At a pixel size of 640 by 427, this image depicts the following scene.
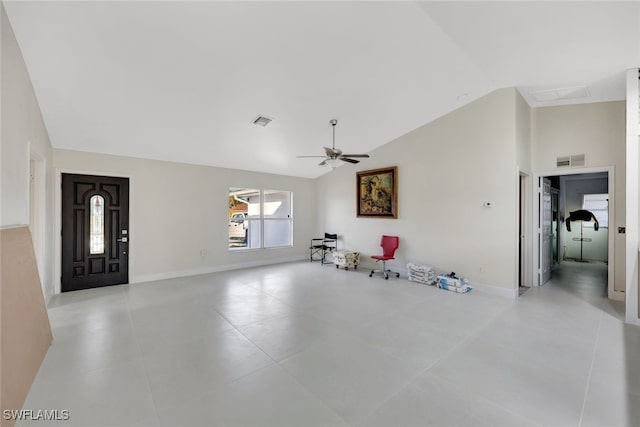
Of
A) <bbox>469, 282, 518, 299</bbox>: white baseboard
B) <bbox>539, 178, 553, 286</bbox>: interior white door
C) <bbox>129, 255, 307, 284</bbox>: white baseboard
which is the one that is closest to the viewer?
<bbox>469, 282, 518, 299</bbox>: white baseboard

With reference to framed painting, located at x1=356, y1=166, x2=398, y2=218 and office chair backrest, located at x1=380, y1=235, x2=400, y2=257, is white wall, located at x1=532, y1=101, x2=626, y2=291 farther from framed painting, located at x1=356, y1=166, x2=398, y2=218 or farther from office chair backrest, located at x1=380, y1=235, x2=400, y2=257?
office chair backrest, located at x1=380, y1=235, x2=400, y2=257

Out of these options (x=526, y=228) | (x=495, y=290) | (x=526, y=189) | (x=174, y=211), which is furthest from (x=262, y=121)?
(x=526, y=228)

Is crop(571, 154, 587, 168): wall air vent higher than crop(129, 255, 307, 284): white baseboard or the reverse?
higher

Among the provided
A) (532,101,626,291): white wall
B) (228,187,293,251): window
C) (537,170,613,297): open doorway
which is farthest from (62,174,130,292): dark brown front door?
(537,170,613,297): open doorway

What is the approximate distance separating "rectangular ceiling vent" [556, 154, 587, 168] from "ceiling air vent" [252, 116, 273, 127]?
17.0 feet

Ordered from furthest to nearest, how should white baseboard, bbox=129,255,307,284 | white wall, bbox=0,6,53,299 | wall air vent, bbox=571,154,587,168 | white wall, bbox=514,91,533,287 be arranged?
1. white baseboard, bbox=129,255,307,284
2. white wall, bbox=514,91,533,287
3. wall air vent, bbox=571,154,587,168
4. white wall, bbox=0,6,53,299

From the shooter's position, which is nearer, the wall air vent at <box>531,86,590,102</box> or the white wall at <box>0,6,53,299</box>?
the white wall at <box>0,6,53,299</box>

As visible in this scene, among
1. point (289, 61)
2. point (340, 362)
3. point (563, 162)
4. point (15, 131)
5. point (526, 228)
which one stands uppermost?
point (289, 61)

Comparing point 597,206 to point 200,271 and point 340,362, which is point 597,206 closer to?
point 340,362

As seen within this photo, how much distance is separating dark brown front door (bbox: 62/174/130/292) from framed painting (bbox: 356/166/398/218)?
512 centimetres

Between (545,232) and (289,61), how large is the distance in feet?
19.2

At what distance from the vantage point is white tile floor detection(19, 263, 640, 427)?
6.37 feet

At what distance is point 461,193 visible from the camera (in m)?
5.19

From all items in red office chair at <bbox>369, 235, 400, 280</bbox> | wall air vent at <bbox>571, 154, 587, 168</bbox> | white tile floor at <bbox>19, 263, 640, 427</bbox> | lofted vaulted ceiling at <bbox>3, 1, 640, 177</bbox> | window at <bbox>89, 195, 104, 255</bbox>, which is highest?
lofted vaulted ceiling at <bbox>3, 1, 640, 177</bbox>
